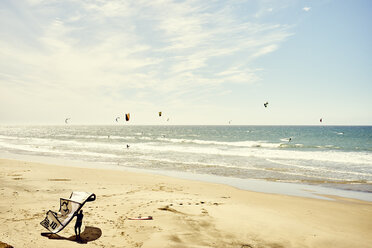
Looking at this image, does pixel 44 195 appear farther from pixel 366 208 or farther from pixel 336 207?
pixel 366 208

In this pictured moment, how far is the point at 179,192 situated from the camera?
40.2 feet

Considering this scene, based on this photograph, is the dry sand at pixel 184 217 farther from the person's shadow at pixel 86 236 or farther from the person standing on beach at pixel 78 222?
the person standing on beach at pixel 78 222

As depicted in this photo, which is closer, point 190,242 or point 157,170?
point 190,242

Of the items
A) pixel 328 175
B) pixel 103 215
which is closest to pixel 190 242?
pixel 103 215

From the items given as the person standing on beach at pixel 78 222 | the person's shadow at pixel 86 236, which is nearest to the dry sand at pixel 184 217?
the person's shadow at pixel 86 236

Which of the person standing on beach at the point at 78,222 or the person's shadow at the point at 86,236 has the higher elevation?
the person standing on beach at the point at 78,222

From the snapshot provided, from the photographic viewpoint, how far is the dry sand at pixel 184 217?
6.66m

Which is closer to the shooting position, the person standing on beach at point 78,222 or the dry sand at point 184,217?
the person standing on beach at point 78,222

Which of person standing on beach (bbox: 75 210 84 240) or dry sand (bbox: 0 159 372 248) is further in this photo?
dry sand (bbox: 0 159 372 248)

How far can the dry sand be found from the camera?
6664mm

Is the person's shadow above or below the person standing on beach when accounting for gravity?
below

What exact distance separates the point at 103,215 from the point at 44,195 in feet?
13.5

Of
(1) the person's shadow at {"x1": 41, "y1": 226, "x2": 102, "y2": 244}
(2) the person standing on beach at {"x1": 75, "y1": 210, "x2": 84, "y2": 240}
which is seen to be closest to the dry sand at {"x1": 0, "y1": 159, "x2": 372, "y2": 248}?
(1) the person's shadow at {"x1": 41, "y1": 226, "x2": 102, "y2": 244}

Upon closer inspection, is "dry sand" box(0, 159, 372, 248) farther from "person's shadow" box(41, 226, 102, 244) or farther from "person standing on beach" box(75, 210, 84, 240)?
"person standing on beach" box(75, 210, 84, 240)
